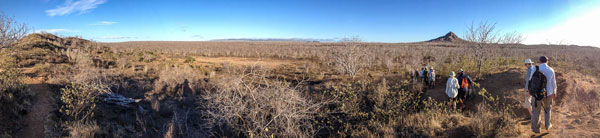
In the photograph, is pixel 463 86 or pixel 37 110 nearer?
pixel 37 110

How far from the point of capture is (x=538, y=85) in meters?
4.43

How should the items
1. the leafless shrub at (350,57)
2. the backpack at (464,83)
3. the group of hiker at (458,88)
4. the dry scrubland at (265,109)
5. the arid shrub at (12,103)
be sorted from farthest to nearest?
the leafless shrub at (350,57)
the backpack at (464,83)
the group of hiker at (458,88)
the arid shrub at (12,103)
the dry scrubland at (265,109)

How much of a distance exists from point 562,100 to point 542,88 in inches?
124

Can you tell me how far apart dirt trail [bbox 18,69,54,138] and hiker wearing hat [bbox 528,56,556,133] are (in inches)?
409

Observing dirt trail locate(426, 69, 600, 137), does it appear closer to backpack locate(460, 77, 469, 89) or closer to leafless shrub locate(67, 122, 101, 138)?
backpack locate(460, 77, 469, 89)

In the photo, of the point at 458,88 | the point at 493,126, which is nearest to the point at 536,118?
the point at 493,126

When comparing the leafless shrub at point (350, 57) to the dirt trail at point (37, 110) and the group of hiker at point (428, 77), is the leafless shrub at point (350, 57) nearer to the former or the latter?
the group of hiker at point (428, 77)

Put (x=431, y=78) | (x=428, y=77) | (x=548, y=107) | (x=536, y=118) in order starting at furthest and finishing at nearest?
(x=428, y=77), (x=431, y=78), (x=536, y=118), (x=548, y=107)

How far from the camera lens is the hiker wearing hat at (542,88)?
14.4 ft

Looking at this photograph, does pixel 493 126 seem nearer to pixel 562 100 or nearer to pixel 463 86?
pixel 463 86

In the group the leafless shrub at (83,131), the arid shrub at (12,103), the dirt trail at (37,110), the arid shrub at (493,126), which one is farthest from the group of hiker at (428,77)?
the arid shrub at (12,103)

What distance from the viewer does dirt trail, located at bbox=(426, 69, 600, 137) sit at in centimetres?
476

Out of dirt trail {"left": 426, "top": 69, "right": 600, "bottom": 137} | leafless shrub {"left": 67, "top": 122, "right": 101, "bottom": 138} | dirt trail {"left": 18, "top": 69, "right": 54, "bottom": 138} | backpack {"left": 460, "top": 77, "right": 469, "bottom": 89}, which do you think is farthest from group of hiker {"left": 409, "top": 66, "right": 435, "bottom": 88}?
dirt trail {"left": 18, "top": 69, "right": 54, "bottom": 138}

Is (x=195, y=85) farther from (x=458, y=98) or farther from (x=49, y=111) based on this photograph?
(x=458, y=98)
